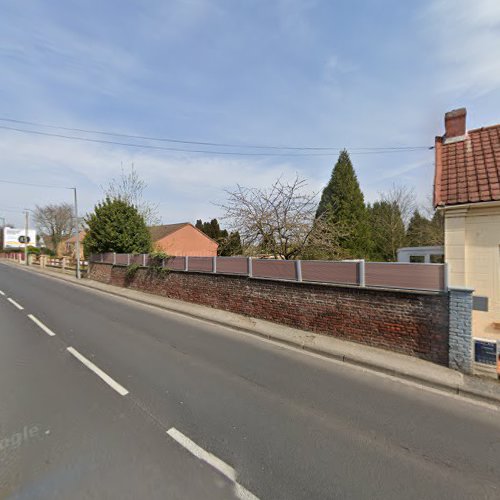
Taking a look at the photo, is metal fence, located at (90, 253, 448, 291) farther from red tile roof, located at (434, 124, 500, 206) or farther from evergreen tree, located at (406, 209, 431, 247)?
evergreen tree, located at (406, 209, 431, 247)

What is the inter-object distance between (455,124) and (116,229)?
57.0 ft

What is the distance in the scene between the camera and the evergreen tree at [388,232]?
2620 centimetres

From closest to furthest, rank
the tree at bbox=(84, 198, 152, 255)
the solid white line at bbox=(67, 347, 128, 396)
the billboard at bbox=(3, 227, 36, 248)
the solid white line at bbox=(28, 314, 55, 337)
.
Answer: the solid white line at bbox=(67, 347, 128, 396) < the solid white line at bbox=(28, 314, 55, 337) < the tree at bbox=(84, 198, 152, 255) < the billboard at bbox=(3, 227, 36, 248)

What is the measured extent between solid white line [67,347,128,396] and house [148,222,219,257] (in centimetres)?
3014

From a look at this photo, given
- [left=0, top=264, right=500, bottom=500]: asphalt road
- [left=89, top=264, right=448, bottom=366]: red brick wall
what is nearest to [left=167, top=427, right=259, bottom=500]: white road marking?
[left=0, top=264, right=500, bottom=500]: asphalt road

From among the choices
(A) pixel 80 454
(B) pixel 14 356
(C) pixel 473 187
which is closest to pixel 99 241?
(B) pixel 14 356

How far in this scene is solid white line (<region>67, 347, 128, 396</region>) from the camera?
4.31 metres

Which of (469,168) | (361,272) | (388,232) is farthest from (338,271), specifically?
(388,232)

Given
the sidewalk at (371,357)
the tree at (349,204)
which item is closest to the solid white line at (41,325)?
the sidewalk at (371,357)

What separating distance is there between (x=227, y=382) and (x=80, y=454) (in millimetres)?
2230

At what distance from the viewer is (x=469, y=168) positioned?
7355mm

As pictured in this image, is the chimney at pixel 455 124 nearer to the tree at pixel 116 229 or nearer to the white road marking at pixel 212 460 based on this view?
the white road marking at pixel 212 460

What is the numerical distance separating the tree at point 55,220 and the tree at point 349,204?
171 feet

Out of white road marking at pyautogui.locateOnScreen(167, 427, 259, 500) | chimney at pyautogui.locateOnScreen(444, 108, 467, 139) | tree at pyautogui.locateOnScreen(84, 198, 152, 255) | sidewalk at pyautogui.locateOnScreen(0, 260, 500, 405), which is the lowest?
sidewalk at pyautogui.locateOnScreen(0, 260, 500, 405)
